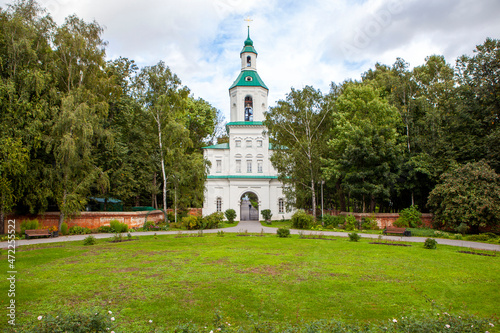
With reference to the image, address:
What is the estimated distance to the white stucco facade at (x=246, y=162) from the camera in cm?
3462

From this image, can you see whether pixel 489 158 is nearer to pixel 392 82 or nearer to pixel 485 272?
pixel 392 82

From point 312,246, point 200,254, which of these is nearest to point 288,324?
point 200,254

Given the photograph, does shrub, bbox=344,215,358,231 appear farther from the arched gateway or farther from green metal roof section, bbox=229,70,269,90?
green metal roof section, bbox=229,70,269,90

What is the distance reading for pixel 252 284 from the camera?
8.04 meters

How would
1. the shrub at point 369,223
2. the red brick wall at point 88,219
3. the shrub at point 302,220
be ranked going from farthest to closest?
the shrub at point 302,220 → the shrub at point 369,223 → the red brick wall at point 88,219

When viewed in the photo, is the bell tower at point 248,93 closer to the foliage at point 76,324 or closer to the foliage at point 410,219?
the foliage at point 410,219

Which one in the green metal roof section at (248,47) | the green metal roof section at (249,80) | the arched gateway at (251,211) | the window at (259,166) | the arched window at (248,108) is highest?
the green metal roof section at (248,47)

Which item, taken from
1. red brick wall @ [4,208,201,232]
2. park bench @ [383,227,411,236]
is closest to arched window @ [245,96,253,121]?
red brick wall @ [4,208,201,232]

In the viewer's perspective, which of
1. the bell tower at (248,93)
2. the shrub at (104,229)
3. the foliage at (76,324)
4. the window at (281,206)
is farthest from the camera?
the window at (281,206)

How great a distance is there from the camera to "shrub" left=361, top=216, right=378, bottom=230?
919 inches

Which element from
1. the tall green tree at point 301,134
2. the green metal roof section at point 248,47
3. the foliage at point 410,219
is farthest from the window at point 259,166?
the foliage at point 410,219

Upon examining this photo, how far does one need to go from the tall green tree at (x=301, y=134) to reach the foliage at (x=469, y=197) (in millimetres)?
9253

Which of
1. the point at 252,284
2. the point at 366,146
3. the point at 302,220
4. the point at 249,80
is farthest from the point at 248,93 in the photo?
the point at 252,284

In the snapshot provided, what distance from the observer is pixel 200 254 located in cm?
1224
